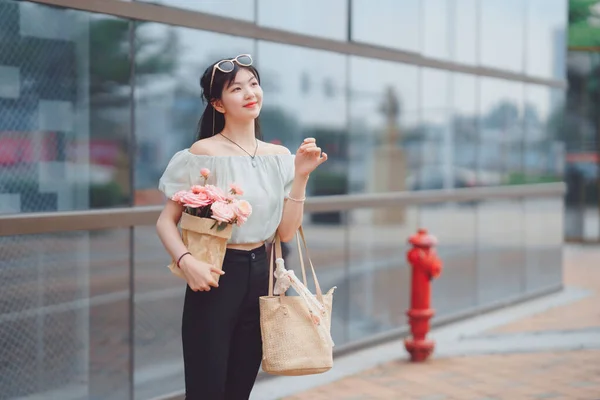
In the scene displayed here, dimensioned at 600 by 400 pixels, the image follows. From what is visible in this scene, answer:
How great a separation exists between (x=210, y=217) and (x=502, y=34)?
7327mm

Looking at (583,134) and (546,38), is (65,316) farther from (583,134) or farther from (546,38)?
(583,134)

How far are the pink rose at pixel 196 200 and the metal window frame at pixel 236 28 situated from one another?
1983 mm

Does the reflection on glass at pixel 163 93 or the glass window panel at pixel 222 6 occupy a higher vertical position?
the glass window panel at pixel 222 6

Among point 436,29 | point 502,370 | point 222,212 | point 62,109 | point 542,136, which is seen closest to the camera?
→ point 222,212

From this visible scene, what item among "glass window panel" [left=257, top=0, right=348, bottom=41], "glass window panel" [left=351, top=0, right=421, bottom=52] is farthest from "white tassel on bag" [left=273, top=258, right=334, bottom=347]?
"glass window panel" [left=351, top=0, right=421, bottom=52]

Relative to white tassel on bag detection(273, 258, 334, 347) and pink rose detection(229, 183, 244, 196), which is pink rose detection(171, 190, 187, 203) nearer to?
pink rose detection(229, 183, 244, 196)

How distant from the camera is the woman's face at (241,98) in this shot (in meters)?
3.45

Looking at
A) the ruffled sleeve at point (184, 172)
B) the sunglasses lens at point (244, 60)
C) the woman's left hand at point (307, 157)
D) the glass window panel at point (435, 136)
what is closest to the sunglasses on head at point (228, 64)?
the sunglasses lens at point (244, 60)

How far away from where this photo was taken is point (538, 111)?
431 inches

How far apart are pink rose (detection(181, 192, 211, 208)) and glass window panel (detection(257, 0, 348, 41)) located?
327cm

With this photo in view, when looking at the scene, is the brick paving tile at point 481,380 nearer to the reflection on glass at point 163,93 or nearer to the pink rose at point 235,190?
the reflection on glass at point 163,93

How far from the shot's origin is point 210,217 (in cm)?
333

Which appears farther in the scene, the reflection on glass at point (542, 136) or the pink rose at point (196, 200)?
the reflection on glass at point (542, 136)

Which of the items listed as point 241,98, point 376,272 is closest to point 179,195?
point 241,98
